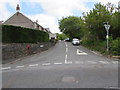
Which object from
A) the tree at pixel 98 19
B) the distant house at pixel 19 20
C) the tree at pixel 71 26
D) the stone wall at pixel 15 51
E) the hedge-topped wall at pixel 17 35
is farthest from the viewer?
the tree at pixel 71 26

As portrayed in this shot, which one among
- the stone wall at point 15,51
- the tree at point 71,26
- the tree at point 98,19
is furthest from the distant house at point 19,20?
→ the tree at point 71,26

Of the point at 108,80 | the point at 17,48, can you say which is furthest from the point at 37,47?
the point at 108,80

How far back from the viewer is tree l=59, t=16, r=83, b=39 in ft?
247

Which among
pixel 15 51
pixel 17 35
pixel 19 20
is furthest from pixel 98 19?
pixel 19 20

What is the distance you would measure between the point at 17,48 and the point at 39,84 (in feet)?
46.2

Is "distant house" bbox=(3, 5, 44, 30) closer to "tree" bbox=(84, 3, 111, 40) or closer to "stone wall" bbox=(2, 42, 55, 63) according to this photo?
"tree" bbox=(84, 3, 111, 40)

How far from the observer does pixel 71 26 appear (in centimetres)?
7744

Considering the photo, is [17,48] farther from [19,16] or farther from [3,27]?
[19,16]

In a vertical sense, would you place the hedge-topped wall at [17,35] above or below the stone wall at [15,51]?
above

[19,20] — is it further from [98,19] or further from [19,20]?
[98,19]

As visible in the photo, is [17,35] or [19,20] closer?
[17,35]

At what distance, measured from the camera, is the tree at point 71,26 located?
7526 centimetres

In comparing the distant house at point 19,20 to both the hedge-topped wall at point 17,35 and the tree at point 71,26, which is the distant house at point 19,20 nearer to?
the hedge-topped wall at point 17,35

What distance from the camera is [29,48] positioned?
25391mm
